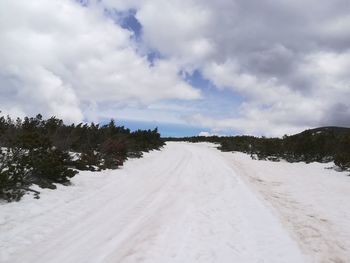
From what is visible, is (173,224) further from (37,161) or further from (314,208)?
(37,161)

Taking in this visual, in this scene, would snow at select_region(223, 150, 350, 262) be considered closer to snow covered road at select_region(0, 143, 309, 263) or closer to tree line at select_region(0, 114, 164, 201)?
snow covered road at select_region(0, 143, 309, 263)

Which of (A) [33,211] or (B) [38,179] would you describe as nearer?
(A) [33,211]

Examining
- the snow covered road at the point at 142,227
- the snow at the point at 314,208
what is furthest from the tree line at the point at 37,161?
the snow at the point at 314,208

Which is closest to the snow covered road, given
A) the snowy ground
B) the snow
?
the snowy ground

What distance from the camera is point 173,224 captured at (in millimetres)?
7824

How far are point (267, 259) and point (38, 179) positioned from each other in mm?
7072

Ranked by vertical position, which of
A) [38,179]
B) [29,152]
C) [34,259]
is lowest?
[34,259]

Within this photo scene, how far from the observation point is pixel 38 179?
35.2ft

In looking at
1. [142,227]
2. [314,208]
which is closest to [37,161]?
[142,227]

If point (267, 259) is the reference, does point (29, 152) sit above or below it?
above

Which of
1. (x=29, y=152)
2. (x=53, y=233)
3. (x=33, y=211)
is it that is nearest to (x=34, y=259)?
(x=53, y=233)

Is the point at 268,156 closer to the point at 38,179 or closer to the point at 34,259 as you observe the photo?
the point at 38,179

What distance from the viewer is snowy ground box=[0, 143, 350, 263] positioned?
6066 mm

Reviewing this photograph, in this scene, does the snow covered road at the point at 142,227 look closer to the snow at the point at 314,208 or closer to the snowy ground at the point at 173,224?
the snowy ground at the point at 173,224
